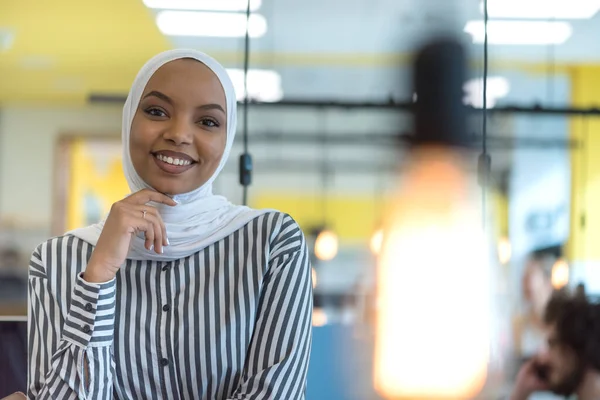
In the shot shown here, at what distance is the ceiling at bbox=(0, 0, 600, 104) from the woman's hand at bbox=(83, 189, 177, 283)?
4151 millimetres

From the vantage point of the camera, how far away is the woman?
0.98 metres

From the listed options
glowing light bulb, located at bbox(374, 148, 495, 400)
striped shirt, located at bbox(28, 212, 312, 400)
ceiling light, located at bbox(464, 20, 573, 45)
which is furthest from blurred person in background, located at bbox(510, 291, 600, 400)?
ceiling light, located at bbox(464, 20, 573, 45)

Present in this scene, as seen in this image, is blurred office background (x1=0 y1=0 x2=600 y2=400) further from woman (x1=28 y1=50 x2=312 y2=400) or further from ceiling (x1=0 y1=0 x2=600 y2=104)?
woman (x1=28 y1=50 x2=312 y2=400)

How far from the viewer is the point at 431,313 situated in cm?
227

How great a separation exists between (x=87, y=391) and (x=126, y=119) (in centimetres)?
36

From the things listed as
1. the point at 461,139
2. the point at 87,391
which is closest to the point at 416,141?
the point at 461,139

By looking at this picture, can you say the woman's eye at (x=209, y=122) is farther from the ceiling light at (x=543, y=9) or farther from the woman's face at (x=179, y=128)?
Answer: the ceiling light at (x=543, y=9)

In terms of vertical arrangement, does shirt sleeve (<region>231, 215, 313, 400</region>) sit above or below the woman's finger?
below

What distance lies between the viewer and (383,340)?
2352 mm

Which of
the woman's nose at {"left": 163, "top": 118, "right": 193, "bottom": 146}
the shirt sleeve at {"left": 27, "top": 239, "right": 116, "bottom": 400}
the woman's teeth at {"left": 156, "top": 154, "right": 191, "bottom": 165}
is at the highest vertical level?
the woman's nose at {"left": 163, "top": 118, "right": 193, "bottom": 146}

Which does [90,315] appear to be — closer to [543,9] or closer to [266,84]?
[543,9]

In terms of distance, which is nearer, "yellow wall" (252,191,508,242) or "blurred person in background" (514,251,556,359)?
"blurred person in background" (514,251,556,359)

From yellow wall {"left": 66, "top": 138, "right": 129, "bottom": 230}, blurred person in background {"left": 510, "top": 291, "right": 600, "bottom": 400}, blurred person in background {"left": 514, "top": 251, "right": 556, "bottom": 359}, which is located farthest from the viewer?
yellow wall {"left": 66, "top": 138, "right": 129, "bottom": 230}

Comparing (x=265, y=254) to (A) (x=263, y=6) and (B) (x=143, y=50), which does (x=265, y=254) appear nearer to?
(A) (x=263, y=6)
